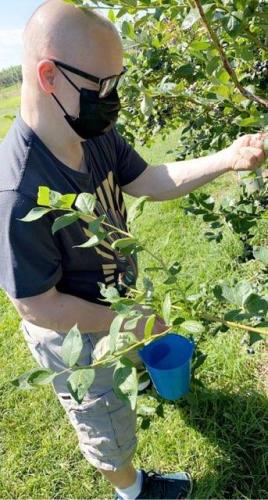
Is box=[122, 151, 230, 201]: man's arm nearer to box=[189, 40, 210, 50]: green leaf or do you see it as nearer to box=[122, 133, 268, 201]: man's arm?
box=[122, 133, 268, 201]: man's arm

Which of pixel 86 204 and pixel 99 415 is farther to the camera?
pixel 99 415

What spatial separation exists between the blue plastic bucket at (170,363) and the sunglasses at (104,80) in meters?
0.83

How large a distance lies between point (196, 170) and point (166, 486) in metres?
1.30

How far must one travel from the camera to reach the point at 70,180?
1.57 metres

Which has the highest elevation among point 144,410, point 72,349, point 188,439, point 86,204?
point 86,204

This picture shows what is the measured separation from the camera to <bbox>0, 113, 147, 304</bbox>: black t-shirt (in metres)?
1.37

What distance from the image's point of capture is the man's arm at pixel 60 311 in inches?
56.9

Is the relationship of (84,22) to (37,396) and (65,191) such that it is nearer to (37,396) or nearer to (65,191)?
(65,191)

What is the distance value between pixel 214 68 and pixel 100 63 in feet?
1.93

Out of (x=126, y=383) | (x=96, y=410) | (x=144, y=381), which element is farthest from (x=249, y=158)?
(x=96, y=410)

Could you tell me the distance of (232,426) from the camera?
2.17m

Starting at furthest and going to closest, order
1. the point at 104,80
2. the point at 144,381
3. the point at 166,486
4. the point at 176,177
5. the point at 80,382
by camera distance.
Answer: the point at 166,486, the point at 176,177, the point at 104,80, the point at 144,381, the point at 80,382

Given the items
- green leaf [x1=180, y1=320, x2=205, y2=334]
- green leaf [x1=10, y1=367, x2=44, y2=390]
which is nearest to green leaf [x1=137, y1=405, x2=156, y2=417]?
green leaf [x1=180, y1=320, x2=205, y2=334]

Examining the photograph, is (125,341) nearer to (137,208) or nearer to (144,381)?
(137,208)
